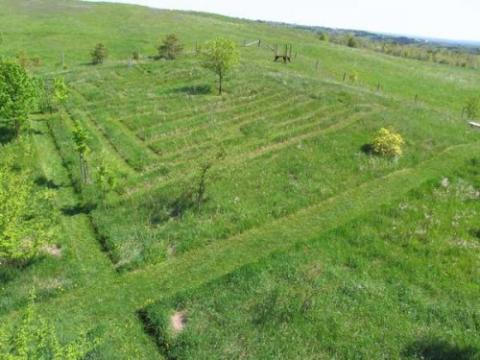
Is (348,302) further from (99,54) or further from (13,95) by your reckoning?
(99,54)

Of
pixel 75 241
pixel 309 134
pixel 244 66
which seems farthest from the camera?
pixel 244 66

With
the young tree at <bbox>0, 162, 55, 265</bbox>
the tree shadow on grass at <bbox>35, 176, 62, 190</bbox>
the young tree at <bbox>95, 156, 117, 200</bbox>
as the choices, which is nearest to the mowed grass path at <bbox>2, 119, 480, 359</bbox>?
the young tree at <bbox>0, 162, 55, 265</bbox>

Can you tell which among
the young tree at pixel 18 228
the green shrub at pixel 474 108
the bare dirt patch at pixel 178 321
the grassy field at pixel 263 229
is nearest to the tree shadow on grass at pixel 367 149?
the grassy field at pixel 263 229

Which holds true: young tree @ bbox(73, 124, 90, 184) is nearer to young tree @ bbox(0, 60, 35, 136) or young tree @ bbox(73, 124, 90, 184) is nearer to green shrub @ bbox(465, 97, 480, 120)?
young tree @ bbox(0, 60, 35, 136)

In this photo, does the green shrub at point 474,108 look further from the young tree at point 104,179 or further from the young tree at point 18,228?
the young tree at point 18,228

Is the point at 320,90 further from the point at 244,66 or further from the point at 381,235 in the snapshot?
the point at 381,235

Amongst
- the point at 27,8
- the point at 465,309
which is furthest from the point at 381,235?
the point at 27,8
